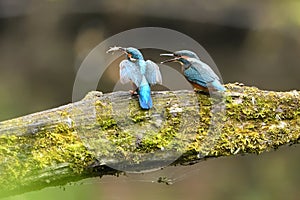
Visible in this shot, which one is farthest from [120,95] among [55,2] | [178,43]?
[55,2]

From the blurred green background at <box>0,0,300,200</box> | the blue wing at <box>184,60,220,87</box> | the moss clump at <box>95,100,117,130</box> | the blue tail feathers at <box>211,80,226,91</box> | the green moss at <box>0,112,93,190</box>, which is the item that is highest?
the blurred green background at <box>0,0,300,200</box>

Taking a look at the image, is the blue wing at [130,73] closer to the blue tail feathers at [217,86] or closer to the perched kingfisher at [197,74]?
the perched kingfisher at [197,74]

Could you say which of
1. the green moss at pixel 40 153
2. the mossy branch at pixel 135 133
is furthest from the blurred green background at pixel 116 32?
the green moss at pixel 40 153

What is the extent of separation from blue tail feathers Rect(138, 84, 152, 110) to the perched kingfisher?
0.19 metres

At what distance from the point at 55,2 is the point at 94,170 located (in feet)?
17.5

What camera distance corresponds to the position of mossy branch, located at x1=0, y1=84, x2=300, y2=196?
1.93 metres

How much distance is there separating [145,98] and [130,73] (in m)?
0.17

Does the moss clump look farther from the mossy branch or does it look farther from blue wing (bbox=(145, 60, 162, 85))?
blue wing (bbox=(145, 60, 162, 85))

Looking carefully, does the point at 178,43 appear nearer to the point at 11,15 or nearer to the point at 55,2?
the point at 55,2

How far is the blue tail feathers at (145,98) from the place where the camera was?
2143 millimetres

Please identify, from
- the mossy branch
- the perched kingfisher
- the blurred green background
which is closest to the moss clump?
the mossy branch

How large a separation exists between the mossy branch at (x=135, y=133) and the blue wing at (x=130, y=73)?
75mm

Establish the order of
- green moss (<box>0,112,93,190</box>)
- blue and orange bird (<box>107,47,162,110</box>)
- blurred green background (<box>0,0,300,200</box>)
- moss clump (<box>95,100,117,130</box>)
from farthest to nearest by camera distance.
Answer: blurred green background (<box>0,0,300,200</box>)
blue and orange bird (<box>107,47,162,110</box>)
moss clump (<box>95,100,117,130</box>)
green moss (<box>0,112,93,190</box>)

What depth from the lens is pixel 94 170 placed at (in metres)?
2.00
